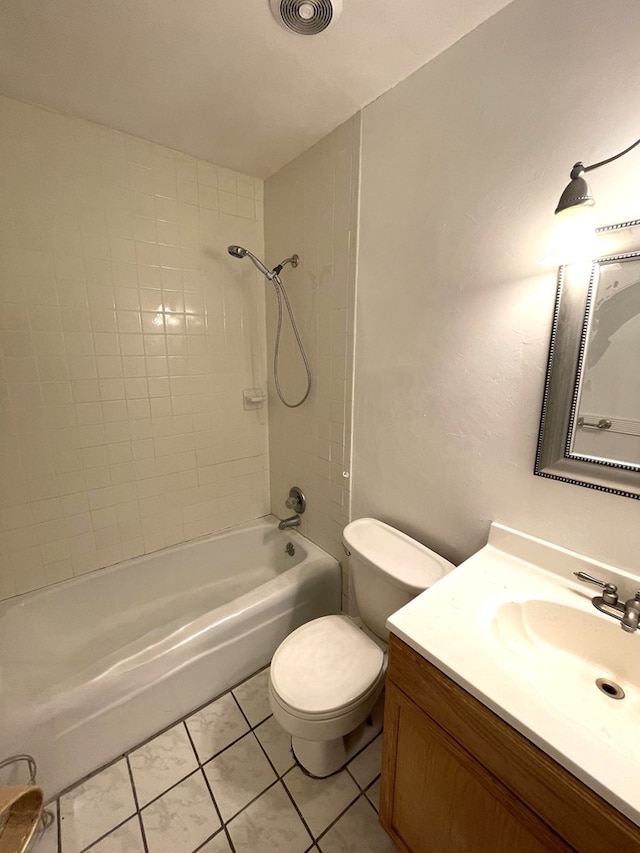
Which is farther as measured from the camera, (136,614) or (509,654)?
(136,614)

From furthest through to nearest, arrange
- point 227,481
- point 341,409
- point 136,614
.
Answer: point 227,481, point 136,614, point 341,409

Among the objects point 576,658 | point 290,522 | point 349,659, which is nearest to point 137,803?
point 349,659

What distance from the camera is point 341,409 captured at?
1587mm

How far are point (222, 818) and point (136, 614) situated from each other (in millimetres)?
982

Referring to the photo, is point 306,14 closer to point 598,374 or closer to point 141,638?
point 598,374

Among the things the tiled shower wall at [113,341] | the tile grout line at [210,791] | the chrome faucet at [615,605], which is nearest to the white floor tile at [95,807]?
→ the tile grout line at [210,791]

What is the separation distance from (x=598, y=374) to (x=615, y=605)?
55cm

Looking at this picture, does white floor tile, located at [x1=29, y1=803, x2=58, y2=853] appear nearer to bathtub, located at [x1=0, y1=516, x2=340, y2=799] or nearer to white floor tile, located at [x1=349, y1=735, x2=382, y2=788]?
bathtub, located at [x1=0, y1=516, x2=340, y2=799]

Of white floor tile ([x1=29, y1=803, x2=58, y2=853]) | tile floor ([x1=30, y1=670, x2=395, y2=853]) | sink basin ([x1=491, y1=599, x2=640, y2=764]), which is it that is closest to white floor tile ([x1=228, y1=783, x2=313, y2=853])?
tile floor ([x1=30, y1=670, x2=395, y2=853])

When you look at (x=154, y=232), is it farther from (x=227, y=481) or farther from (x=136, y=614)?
(x=136, y=614)

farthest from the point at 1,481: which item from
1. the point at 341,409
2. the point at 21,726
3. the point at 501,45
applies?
the point at 501,45

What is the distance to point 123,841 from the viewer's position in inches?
41.3

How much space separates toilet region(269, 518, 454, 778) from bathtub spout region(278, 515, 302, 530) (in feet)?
2.10

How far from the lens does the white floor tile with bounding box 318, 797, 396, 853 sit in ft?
3.41
